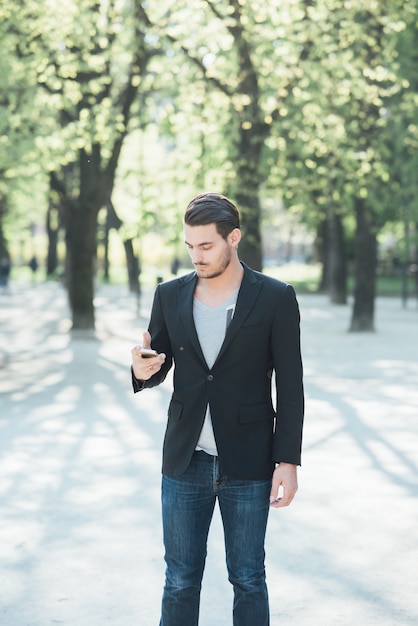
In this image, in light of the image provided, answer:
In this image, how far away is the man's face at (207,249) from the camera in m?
3.86

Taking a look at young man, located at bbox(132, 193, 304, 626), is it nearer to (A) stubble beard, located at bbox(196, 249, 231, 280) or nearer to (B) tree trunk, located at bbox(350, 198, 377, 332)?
(A) stubble beard, located at bbox(196, 249, 231, 280)

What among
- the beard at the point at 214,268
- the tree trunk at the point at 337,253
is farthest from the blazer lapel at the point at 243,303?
the tree trunk at the point at 337,253

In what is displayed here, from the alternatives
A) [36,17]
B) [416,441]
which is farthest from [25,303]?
[416,441]

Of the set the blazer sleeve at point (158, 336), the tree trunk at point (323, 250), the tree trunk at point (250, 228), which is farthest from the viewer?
the tree trunk at point (323, 250)

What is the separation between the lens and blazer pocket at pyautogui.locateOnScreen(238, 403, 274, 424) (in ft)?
12.9

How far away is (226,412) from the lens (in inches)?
154

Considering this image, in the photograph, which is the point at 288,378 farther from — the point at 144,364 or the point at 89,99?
the point at 89,99

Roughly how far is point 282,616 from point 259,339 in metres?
1.88

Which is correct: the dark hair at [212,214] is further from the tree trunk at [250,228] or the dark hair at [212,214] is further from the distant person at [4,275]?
the distant person at [4,275]

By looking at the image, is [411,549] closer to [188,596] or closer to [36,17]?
[188,596]

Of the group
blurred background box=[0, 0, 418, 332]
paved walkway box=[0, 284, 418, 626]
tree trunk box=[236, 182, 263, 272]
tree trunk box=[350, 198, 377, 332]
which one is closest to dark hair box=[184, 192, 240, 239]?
paved walkway box=[0, 284, 418, 626]

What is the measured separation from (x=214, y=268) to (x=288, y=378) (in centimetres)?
46

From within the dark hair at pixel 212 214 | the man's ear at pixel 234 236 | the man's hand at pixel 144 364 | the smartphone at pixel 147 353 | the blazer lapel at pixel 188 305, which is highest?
the dark hair at pixel 212 214

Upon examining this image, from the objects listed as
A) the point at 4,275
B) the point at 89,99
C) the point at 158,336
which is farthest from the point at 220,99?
the point at 4,275
